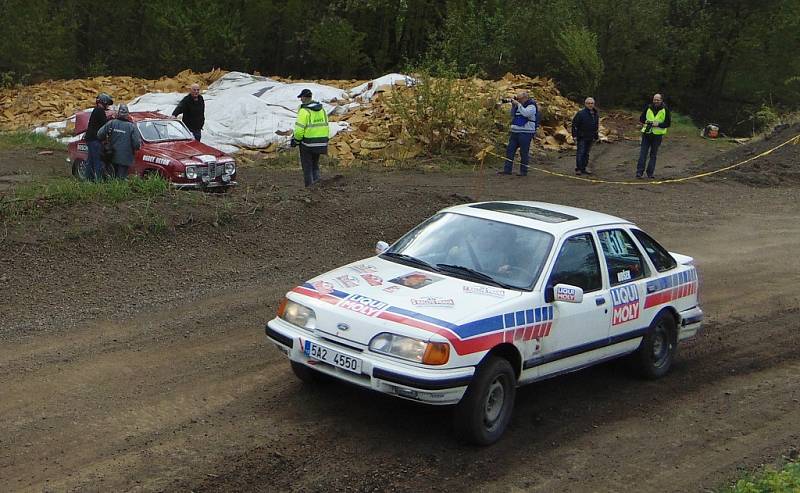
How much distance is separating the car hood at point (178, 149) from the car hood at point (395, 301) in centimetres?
919

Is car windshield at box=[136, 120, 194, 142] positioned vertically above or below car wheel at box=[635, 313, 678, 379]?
above

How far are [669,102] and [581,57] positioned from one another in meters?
15.9

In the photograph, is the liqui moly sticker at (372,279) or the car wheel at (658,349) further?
the car wheel at (658,349)

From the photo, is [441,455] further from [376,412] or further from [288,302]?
[288,302]

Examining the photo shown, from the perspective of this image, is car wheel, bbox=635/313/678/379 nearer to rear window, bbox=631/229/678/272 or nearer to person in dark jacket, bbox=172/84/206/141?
rear window, bbox=631/229/678/272

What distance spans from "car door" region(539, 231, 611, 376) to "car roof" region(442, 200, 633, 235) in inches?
6.0

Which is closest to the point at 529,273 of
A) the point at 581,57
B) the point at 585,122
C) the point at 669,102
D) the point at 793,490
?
the point at 793,490

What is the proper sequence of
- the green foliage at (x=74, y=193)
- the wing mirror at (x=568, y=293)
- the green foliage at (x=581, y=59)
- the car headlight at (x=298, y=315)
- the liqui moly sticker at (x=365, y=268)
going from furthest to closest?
the green foliage at (x=581, y=59) → the green foliage at (x=74, y=193) → the liqui moly sticker at (x=365, y=268) → the wing mirror at (x=568, y=293) → the car headlight at (x=298, y=315)

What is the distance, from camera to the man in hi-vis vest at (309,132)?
14859mm

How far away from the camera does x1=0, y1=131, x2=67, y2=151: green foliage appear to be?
71.7ft

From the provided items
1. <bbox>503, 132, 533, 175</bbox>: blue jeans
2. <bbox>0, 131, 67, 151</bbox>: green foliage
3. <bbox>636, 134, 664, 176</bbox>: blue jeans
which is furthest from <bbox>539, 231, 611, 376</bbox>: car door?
<bbox>0, 131, 67, 151</bbox>: green foliage

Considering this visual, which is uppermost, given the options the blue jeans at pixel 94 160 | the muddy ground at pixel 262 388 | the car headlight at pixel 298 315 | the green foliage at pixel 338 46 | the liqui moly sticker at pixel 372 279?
the green foliage at pixel 338 46

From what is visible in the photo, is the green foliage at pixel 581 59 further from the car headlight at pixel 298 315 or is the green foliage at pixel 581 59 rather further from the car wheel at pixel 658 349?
the car headlight at pixel 298 315

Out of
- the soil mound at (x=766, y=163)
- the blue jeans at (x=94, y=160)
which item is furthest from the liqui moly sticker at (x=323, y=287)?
the soil mound at (x=766, y=163)
